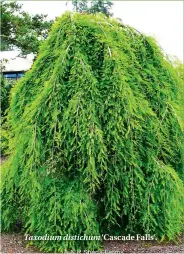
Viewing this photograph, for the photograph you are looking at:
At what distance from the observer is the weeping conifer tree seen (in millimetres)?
3273

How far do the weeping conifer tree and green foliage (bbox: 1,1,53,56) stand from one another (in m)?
6.77

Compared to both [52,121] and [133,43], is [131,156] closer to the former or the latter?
[52,121]

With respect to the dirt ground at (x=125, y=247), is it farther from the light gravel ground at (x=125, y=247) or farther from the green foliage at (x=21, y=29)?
the green foliage at (x=21, y=29)

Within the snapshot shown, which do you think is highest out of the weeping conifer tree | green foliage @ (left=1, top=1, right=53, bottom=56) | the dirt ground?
green foliage @ (left=1, top=1, right=53, bottom=56)

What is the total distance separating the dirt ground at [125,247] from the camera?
3.48 metres

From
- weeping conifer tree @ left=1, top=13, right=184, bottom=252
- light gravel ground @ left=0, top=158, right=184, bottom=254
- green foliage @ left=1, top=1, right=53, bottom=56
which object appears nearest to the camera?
weeping conifer tree @ left=1, top=13, right=184, bottom=252

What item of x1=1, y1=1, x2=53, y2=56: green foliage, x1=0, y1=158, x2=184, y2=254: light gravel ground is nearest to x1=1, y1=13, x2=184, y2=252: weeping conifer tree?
x1=0, y1=158, x2=184, y2=254: light gravel ground

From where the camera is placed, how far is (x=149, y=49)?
3.82 metres

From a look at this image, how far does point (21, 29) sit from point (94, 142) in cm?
783

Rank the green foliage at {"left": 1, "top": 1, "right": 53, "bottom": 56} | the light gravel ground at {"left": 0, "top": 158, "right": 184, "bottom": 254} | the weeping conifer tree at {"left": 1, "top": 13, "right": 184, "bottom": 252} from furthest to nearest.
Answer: the green foliage at {"left": 1, "top": 1, "right": 53, "bottom": 56}, the light gravel ground at {"left": 0, "top": 158, "right": 184, "bottom": 254}, the weeping conifer tree at {"left": 1, "top": 13, "right": 184, "bottom": 252}

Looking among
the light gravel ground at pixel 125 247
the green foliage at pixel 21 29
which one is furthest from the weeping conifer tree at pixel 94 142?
the green foliage at pixel 21 29

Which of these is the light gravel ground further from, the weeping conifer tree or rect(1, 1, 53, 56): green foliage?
rect(1, 1, 53, 56): green foliage

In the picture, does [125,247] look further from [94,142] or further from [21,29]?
[21,29]

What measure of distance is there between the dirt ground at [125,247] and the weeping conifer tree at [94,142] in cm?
9
